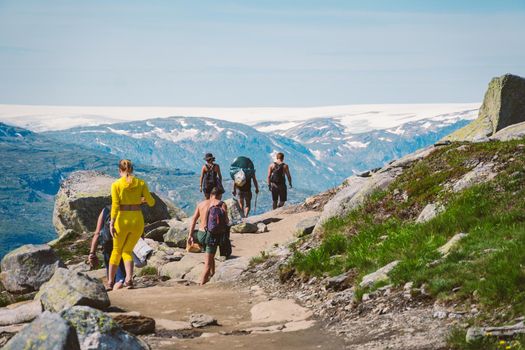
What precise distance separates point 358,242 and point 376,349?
7119 millimetres

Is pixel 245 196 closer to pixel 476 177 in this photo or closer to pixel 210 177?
pixel 210 177

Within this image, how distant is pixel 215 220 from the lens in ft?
63.8

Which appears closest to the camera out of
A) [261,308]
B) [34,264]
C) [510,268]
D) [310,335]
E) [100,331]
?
[100,331]

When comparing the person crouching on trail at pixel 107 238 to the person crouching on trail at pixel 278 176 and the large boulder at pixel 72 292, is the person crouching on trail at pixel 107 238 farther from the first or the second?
the person crouching on trail at pixel 278 176

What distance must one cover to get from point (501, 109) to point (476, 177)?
2167cm

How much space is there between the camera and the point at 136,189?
17.4 meters

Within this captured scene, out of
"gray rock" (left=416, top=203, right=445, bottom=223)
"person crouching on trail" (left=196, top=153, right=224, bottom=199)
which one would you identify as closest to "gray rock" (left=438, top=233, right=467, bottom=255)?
"gray rock" (left=416, top=203, right=445, bottom=223)

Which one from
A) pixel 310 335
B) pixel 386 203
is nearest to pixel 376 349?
pixel 310 335

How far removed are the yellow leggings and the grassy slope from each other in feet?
13.4

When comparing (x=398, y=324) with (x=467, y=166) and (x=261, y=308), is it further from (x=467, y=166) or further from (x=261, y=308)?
(x=467, y=166)

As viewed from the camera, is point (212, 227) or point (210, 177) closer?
point (212, 227)

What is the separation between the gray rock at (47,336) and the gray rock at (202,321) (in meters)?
5.55

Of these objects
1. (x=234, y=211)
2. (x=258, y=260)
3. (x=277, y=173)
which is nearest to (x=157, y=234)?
(x=234, y=211)

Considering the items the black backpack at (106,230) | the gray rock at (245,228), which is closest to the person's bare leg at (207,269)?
the black backpack at (106,230)
